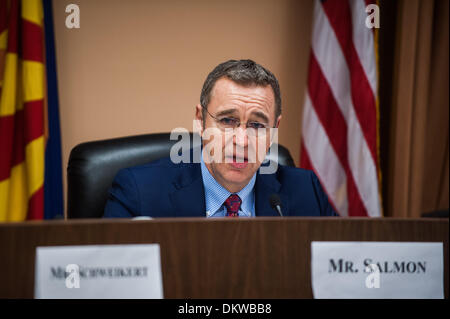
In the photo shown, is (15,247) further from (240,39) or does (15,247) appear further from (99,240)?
(240,39)

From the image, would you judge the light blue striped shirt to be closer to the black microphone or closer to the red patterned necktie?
the red patterned necktie

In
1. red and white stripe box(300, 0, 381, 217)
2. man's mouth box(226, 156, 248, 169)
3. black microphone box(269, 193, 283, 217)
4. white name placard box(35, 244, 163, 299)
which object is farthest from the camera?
red and white stripe box(300, 0, 381, 217)

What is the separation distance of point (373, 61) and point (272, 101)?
38.6 inches

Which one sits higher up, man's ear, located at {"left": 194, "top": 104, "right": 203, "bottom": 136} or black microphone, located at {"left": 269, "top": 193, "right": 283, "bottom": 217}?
man's ear, located at {"left": 194, "top": 104, "right": 203, "bottom": 136}

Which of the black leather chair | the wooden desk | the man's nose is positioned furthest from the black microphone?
the black leather chair

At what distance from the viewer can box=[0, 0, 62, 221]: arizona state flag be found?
1810 mm

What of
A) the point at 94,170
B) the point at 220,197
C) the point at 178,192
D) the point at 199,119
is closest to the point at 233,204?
the point at 220,197

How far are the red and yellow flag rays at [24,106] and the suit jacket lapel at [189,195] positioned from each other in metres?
0.94

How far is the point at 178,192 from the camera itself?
1246 millimetres

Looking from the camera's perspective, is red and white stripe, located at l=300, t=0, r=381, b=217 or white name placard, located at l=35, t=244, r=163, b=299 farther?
red and white stripe, located at l=300, t=0, r=381, b=217

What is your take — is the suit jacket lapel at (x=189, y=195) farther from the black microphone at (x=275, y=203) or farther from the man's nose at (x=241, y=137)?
the black microphone at (x=275, y=203)

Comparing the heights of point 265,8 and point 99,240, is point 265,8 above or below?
above

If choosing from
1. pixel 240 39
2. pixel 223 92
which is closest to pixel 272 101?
pixel 223 92

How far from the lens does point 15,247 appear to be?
0.53 metres
